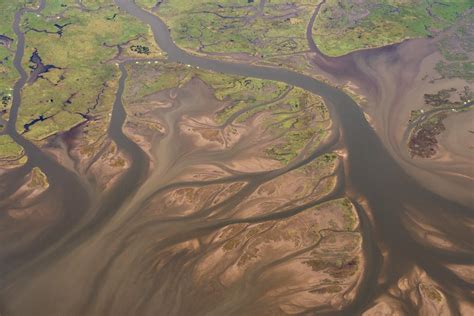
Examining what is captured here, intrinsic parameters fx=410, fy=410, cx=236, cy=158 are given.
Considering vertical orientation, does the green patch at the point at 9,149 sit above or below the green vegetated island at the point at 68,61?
below

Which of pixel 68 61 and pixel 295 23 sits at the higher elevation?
pixel 295 23

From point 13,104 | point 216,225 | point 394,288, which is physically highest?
point 13,104

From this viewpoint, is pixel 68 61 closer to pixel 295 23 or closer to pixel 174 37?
pixel 174 37

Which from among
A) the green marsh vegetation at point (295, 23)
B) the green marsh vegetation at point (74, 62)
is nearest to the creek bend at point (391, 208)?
the green marsh vegetation at point (295, 23)

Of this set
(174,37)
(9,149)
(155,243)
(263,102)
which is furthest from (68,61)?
(155,243)

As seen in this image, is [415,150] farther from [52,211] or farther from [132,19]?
[132,19]

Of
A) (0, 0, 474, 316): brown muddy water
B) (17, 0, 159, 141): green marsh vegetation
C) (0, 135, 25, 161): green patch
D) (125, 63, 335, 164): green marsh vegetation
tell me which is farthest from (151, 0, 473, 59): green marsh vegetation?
(0, 135, 25, 161): green patch

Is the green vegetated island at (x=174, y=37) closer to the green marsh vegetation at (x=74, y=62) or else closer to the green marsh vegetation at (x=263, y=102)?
the green marsh vegetation at (x=74, y=62)

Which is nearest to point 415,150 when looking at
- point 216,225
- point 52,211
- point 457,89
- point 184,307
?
point 457,89
